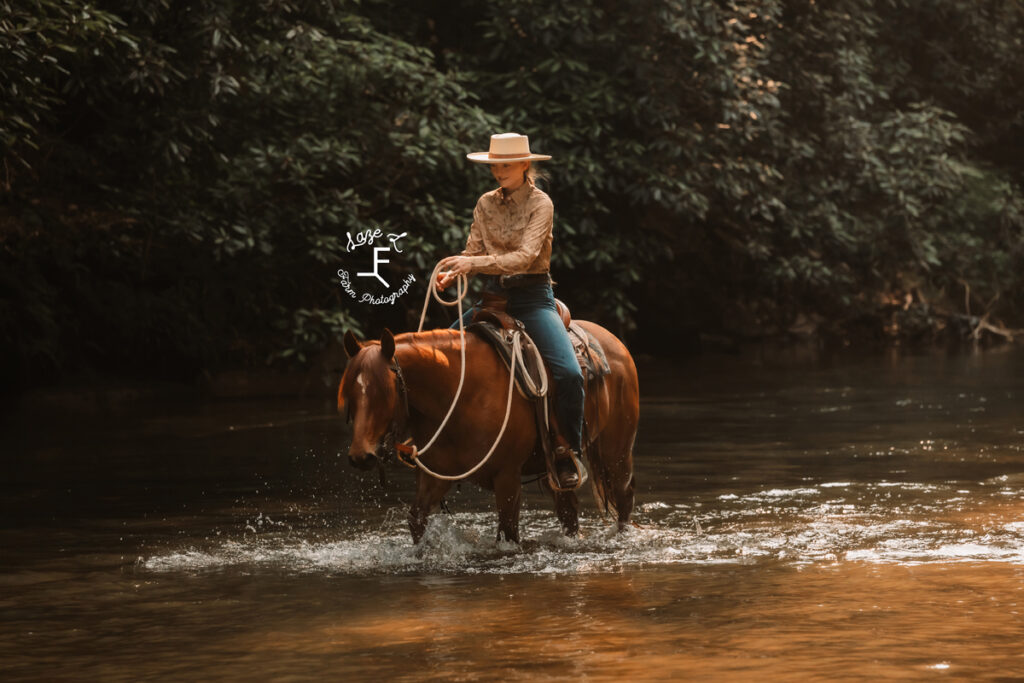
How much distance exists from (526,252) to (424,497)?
1427 millimetres

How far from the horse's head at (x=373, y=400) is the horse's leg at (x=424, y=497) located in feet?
1.71

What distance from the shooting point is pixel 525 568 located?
28.1 feet

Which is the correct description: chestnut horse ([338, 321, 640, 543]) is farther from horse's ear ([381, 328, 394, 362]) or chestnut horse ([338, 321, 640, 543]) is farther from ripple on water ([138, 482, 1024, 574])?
ripple on water ([138, 482, 1024, 574])

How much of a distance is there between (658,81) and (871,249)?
28.2 feet

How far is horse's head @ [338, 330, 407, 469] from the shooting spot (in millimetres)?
8141

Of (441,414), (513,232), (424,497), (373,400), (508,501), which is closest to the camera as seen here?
(373,400)

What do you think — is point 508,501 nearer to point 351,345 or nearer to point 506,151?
point 351,345

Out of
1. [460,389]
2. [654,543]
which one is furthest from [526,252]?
[654,543]

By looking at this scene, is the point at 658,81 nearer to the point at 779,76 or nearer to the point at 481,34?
the point at 481,34

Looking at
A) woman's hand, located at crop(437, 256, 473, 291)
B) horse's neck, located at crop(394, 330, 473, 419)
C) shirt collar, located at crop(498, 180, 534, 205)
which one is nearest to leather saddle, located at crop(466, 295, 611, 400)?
horse's neck, located at crop(394, 330, 473, 419)

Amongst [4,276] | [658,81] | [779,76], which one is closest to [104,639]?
[4,276]

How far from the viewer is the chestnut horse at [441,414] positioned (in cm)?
823

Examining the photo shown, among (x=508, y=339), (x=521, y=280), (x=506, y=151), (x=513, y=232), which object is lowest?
(x=508, y=339)

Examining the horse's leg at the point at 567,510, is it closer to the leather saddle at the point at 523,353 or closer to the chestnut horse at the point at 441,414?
the chestnut horse at the point at 441,414
